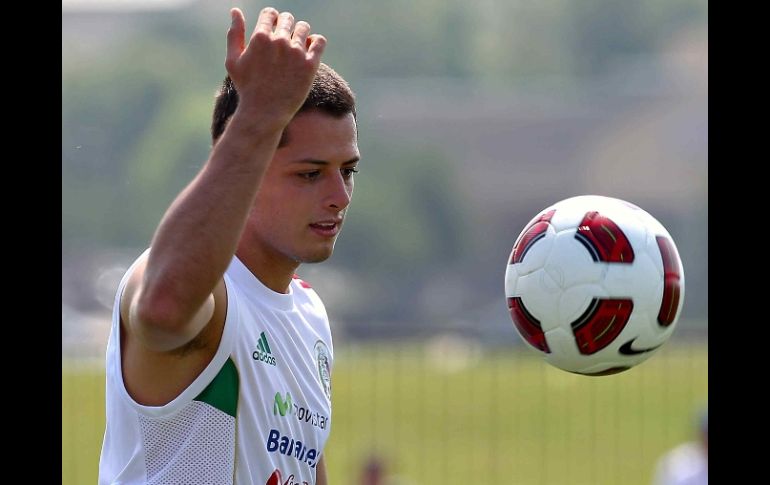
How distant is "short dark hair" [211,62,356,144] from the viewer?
5.18 meters

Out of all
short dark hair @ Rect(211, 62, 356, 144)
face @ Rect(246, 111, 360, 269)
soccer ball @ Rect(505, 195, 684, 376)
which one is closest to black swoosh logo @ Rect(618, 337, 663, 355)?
soccer ball @ Rect(505, 195, 684, 376)

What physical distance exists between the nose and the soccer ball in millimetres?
983

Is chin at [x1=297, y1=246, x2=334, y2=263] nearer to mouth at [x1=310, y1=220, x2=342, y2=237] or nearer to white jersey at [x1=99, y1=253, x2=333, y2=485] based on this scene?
mouth at [x1=310, y1=220, x2=342, y2=237]

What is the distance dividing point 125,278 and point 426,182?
7738cm

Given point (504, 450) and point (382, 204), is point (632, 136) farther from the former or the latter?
point (504, 450)

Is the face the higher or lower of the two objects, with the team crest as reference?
higher

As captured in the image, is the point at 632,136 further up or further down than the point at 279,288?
further up

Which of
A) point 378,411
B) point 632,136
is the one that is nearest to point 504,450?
point 378,411

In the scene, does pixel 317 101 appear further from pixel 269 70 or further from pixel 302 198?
pixel 269 70

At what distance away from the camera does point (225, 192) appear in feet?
13.0

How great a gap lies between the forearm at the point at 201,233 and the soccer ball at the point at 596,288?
1912 millimetres

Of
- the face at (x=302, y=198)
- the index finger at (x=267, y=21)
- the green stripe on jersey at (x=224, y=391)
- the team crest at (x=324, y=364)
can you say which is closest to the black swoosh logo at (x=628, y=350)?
the team crest at (x=324, y=364)
